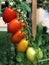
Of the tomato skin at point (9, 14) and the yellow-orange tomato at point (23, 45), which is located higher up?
the tomato skin at point (9, 14)

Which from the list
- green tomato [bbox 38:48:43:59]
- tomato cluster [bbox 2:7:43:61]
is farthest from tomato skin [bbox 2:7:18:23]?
green tomato [bbox 38:48:43:59]

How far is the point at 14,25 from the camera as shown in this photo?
62 centimetres

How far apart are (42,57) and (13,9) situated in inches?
5.8

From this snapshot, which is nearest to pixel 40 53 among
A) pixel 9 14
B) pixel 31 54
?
pixel 31 54

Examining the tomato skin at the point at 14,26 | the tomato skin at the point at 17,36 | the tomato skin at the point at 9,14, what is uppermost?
the tomato skin at the point at 9,14

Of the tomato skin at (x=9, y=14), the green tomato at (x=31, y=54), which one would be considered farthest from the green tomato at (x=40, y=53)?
the tomato skin at (x=9, y=14)

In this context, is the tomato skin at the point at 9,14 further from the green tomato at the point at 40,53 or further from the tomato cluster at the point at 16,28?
the green tomato at the point at 40,53

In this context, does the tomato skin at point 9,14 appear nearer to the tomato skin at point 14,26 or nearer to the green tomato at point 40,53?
the tomato skin at point 14,26

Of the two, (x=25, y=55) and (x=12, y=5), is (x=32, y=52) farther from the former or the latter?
(x=12, y=5)

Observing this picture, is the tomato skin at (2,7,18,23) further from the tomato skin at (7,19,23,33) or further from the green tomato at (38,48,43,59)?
the green tomato at (38,48,43,59)

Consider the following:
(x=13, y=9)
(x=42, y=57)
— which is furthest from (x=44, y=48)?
(x=13, y=9)

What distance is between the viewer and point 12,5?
25.0 inches

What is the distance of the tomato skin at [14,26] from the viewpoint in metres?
0.62

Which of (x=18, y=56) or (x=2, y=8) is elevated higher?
(x=2, y=8)
